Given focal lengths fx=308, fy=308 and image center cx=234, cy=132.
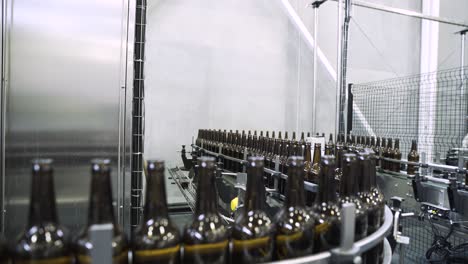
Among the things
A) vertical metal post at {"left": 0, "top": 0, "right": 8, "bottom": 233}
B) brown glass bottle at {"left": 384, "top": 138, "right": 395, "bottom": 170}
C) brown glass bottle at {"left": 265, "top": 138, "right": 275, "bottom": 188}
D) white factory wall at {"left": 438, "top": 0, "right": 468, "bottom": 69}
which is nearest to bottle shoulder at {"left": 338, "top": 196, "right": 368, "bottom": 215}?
brown glass bottle at {"left": 265, "top": 138, "right": 275, "bottom": 188}

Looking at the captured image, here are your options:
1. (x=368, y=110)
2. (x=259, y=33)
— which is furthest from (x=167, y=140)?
(x=368, y=110)

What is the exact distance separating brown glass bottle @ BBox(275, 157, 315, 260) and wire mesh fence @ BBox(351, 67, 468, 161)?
3495 mm

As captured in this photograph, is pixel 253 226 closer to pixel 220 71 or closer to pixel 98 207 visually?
pixel 98 207

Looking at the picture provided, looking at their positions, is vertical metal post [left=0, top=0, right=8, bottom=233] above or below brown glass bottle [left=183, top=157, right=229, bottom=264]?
above

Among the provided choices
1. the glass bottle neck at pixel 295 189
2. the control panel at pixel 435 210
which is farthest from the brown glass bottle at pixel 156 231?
the control panel at pixel 435 210

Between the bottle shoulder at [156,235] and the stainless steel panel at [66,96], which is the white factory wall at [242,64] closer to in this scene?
the stainless steel panel at [66,96]

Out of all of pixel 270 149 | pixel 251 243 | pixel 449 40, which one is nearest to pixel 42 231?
pixel 251 243

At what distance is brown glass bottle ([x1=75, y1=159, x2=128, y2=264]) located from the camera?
0.41 m

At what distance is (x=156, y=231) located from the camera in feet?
1.50

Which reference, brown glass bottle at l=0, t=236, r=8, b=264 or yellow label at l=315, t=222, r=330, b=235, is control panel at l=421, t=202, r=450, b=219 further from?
brown glass bottle at l=0, t=236, r=8, b=264

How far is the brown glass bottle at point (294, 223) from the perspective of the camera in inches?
20.6

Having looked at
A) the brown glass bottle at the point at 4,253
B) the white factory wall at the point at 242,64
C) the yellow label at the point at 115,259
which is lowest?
the yellow label at the point at 115,259

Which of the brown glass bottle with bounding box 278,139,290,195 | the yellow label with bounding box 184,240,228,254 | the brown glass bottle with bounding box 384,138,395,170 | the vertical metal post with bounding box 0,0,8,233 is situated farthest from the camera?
the brown glass bottle with bounding box 384,138,395,170

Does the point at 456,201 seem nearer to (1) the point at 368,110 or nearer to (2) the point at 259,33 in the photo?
(1) the point at 368,110
